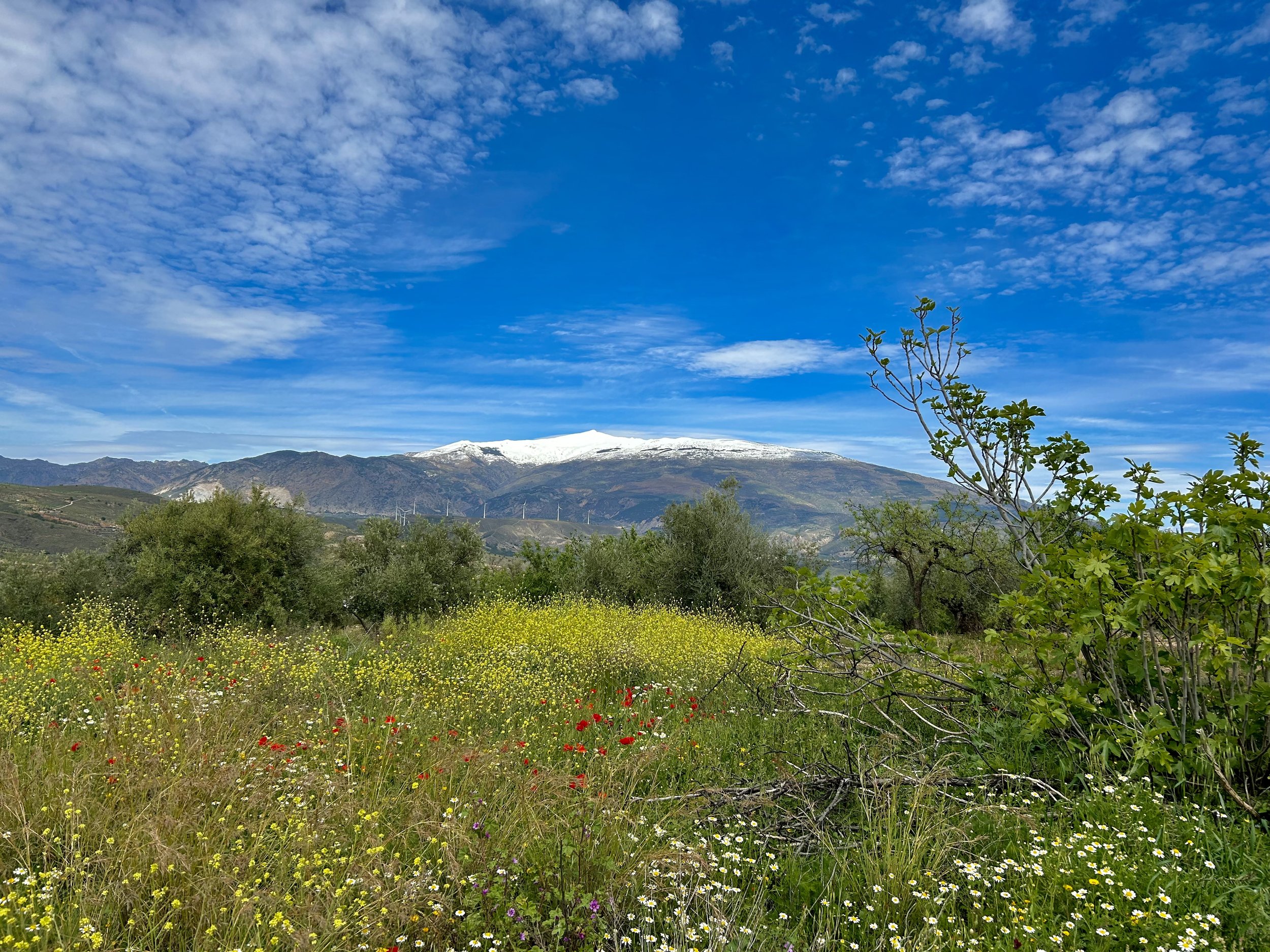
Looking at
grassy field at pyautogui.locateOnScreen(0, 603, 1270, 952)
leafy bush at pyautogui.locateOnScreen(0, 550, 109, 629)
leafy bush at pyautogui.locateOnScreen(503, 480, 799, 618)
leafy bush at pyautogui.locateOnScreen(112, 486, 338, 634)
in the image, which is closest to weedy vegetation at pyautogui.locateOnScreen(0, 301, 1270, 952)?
grassy field at pyautogui.locateOnScreen(0, 603, 1270, 952)

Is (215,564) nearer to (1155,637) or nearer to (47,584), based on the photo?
(47,584)

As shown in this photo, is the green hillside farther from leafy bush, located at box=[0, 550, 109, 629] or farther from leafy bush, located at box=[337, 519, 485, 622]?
leafy bush, located at box=[337, 519, 485, 622]

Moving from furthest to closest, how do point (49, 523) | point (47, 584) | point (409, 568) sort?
point (49, 523), point (409, 568), point (47, 584)

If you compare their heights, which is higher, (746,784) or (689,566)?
Answer: (689,566)

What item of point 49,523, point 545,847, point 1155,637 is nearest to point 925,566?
point 1155,637

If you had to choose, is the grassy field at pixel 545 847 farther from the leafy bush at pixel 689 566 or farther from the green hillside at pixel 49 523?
the green hillside at pixel 49 523

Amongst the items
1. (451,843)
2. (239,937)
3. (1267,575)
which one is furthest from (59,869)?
(1267,575)

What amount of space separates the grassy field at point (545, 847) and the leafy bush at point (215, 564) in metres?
9.42

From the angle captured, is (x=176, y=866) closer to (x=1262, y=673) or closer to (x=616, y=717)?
(x=616, y=717)

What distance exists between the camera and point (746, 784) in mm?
5746

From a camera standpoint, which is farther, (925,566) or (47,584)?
(925,566)

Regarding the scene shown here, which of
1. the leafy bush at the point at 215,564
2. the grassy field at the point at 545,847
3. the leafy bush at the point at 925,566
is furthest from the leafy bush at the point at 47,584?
the leafy bush at the point at 925,566

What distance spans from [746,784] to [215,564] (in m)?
16.6

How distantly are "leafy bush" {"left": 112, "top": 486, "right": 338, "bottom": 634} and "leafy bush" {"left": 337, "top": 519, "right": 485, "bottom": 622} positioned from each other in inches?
113
